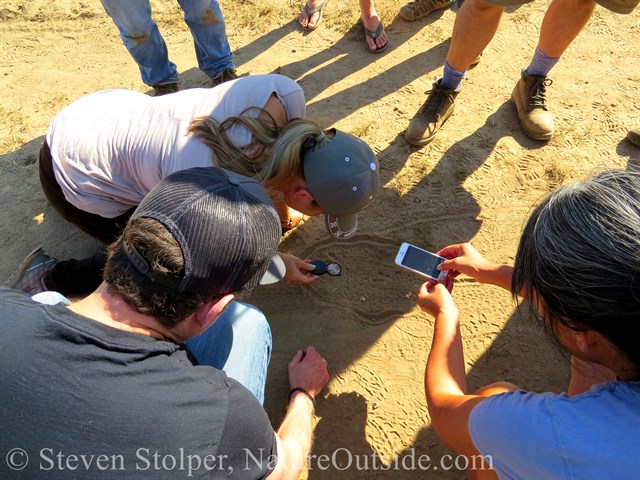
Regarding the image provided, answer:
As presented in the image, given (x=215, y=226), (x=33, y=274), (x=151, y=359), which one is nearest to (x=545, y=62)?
(x=215, y=226)

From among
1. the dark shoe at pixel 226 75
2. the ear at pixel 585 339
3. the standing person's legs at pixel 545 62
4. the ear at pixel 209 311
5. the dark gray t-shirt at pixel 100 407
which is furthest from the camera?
the dark shoe at pixel 226 75

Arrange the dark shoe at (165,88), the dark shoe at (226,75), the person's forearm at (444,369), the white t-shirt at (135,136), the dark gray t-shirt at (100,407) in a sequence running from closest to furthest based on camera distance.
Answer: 1. the dark gray t-shirt at (100,407)
2. the person's forearm at (444,369)
3. the white t-shirt at (135,136)
4. the dark shoe at (165,88)
5. the dark shoe at (226,75)

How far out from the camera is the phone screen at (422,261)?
2.38 meters

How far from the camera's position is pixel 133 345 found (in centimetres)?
124

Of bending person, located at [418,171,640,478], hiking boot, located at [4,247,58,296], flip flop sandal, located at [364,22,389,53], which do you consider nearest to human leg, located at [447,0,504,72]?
flip flop sandal, located at [364,22,389,53]

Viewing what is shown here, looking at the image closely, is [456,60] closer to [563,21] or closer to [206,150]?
[563,21]

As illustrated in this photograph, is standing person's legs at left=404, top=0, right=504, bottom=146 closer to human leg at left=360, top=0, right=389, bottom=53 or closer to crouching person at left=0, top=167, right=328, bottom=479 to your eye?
human leg at left=360, top=0, right=389, bottom=53

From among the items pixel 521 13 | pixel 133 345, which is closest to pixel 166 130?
pixel 133 345

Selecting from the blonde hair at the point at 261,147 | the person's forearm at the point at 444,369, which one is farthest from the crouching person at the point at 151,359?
the person's forearm at the point at 444,369

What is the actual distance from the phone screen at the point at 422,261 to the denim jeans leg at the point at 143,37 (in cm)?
213

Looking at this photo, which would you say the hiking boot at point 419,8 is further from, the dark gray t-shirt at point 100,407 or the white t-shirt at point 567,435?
the dark gray t-shirt at point 100,407

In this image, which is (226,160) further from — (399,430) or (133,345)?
(399,430)

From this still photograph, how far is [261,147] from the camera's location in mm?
1954

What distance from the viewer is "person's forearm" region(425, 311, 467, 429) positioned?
1.68 m
